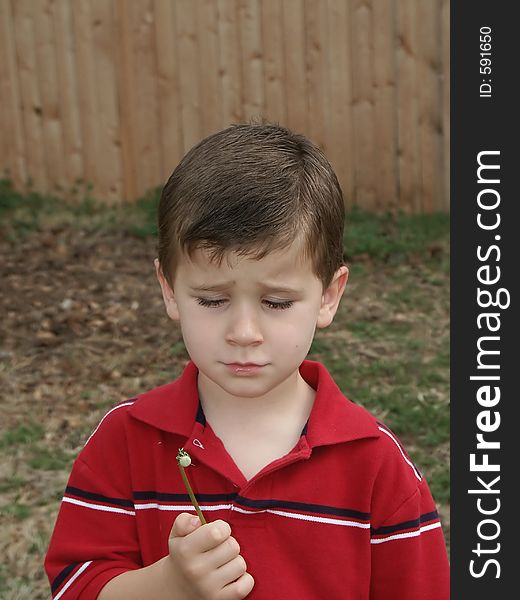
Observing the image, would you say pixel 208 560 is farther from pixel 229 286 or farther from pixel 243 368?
pixel 229 286

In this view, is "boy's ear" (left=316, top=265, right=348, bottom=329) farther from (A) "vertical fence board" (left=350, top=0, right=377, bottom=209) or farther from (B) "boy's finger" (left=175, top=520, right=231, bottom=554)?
(A) "vertical fence board" (left=350, top=0, right=377, bottom=209)

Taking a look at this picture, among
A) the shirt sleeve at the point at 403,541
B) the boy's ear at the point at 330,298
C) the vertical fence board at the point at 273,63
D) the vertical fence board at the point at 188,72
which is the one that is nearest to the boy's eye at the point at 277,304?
the boy's ear at the point at 330,298

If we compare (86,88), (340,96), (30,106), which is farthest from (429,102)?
(30,106)

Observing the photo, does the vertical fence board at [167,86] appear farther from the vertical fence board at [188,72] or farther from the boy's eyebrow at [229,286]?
the boy's eyebrow at [229,286]

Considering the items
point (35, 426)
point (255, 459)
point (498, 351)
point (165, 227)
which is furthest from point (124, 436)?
point (35, 426)

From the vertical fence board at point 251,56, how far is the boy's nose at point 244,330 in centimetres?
541

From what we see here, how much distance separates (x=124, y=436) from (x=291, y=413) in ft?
1.00

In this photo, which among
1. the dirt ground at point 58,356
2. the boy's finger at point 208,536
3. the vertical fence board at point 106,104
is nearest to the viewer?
the boy's finger at point 208,536

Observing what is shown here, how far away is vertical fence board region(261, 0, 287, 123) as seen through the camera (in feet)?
22.9

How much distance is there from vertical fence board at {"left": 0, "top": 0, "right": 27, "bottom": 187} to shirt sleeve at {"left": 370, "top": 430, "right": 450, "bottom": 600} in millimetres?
5774

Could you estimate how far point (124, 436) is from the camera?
6.12ft

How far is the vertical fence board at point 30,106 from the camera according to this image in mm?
7121

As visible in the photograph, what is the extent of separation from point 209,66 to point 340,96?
910 mm

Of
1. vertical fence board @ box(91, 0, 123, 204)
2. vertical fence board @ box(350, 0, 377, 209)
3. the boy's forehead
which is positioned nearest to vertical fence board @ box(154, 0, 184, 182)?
vertical fence board @ box(91, 0, 123, 204)
